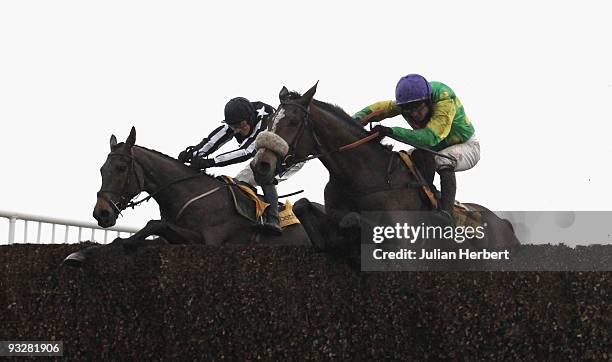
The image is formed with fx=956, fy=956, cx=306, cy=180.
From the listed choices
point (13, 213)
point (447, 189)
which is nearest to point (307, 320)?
point (447, 189)

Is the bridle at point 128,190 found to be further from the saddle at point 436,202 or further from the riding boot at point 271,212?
the saddle at point 436,202

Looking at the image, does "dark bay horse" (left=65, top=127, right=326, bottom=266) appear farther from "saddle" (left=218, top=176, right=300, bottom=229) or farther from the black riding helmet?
the black riding helmet

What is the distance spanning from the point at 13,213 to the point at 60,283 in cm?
229

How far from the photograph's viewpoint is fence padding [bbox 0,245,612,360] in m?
5.11

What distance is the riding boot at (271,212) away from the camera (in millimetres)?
7730

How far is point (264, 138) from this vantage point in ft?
19.1

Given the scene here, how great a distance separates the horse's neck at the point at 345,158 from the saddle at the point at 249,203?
141 cm

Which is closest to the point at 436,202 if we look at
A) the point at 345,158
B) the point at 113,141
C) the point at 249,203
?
the point at 345,158

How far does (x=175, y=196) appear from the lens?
7.60m

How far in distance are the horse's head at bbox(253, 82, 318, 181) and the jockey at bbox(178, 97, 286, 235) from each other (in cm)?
172

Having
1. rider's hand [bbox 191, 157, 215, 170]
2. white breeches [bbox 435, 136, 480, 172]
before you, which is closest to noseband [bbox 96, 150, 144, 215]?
rider's hand [bbox 191, 157, 215, 170]

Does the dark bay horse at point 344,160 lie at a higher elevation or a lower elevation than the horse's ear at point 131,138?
lower

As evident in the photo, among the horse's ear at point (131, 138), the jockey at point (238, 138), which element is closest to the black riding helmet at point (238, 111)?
the jockey at point (238, 138)

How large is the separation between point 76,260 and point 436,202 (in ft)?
7.71
